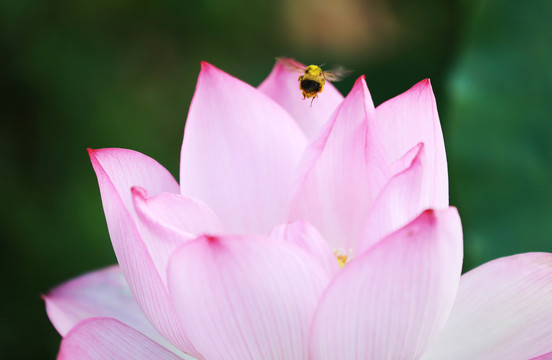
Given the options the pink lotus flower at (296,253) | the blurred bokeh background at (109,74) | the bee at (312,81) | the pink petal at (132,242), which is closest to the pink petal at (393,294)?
the pink lotus flower at (296,253)

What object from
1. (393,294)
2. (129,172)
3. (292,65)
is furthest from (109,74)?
(393,294)

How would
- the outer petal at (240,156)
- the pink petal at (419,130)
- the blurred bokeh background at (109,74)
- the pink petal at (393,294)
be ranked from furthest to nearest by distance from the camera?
the blurred bokeh background at (109,74) → the outer petal at (240,156) → the pink petal at (419,130) → the pink petal at (393,294)

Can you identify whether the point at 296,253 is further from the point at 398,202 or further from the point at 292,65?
the point at 292,65

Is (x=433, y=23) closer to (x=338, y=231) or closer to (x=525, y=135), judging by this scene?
(x=525, y=135)

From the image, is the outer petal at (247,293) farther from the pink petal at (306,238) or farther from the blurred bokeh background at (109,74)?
the blurred bokeh background at (109,74)

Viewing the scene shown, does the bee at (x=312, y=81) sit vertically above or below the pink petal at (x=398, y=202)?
above

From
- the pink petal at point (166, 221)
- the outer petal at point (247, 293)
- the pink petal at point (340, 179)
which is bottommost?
the outer petal at point (247, 293)
